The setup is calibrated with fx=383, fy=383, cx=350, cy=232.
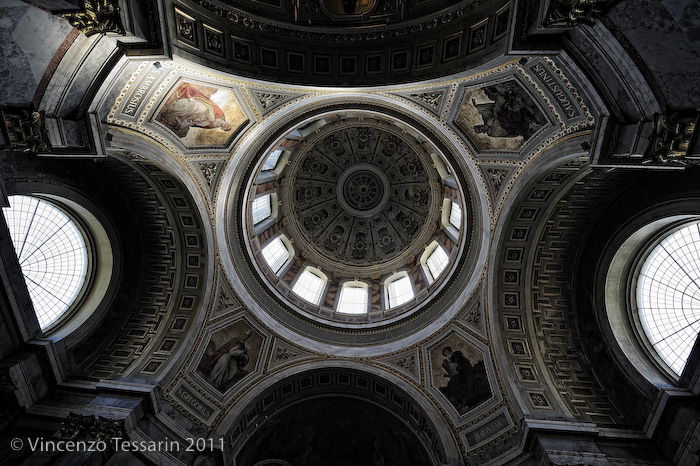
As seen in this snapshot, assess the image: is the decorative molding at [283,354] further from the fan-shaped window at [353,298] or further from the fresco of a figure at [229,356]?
the fan-shaped window at [353,298]

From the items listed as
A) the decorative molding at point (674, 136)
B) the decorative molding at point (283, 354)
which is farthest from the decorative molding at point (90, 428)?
the decorative molding at point (674, 136)

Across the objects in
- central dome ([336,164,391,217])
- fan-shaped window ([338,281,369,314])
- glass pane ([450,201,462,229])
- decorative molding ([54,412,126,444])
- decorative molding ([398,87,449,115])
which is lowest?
decorative molding ([54,412,126,444])

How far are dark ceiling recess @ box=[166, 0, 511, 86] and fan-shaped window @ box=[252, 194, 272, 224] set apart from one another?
11106 mm

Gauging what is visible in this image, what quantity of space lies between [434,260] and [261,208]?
10.5m

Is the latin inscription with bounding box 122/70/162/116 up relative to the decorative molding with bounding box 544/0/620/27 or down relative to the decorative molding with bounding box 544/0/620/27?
up

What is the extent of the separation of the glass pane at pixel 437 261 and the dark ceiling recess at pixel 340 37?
37.9 feet

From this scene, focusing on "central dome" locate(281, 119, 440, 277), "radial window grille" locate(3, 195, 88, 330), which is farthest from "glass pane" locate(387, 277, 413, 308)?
"radial window grille" locate(3, 195, 88, 330)

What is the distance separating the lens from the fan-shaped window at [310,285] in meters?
21.8

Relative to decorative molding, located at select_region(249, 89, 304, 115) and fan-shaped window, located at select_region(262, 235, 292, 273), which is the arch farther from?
decorative molding, located at select_region(249, 89, 304, 115)

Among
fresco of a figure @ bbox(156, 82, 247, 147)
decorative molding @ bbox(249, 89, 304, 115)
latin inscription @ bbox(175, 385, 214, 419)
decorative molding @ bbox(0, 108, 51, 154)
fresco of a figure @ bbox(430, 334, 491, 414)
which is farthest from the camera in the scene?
fresco of a figure @ bbox(430, 334, 491, 414)

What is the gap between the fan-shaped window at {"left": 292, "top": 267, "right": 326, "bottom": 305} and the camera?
21.8m

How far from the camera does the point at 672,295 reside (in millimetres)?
13898

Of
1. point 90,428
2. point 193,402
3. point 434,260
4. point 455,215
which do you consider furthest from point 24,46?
point 434,260

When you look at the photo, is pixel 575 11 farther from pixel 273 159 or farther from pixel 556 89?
pixel 273 159
